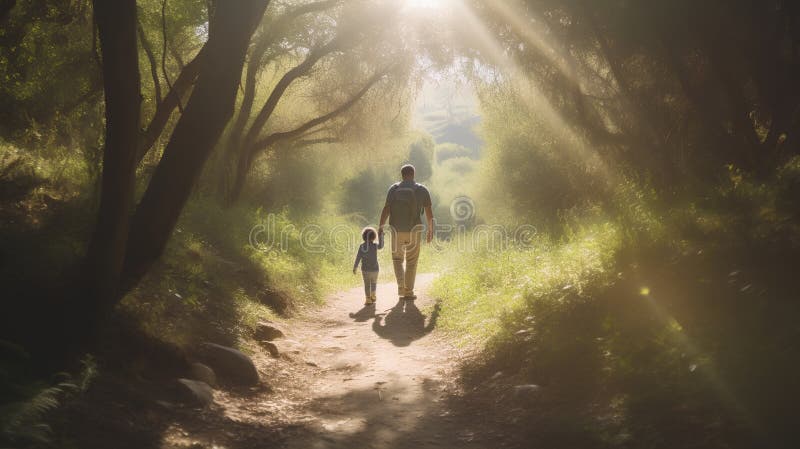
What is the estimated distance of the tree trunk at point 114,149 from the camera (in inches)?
159

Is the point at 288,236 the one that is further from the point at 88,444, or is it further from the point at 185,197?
the point at 88,444

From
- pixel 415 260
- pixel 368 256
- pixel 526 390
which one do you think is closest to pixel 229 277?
pixel 368 256

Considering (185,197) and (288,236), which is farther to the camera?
(288,236)

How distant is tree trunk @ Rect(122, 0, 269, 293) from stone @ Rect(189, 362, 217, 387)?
3.17ft

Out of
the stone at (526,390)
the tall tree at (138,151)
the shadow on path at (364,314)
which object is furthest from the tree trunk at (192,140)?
the shadow on path at (364,314)

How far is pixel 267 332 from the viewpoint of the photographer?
705 cm

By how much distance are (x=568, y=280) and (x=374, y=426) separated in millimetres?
3086

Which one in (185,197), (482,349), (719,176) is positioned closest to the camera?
(185,197)

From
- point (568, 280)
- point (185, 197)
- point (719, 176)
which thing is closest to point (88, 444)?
point (185, 197)

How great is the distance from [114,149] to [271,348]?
3.22 metres

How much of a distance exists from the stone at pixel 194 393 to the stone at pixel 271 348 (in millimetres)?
1827

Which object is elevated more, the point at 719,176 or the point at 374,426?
the point at 719,176

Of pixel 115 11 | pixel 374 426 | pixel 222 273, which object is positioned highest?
pixel 222 273

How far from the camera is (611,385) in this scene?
3.96 m
